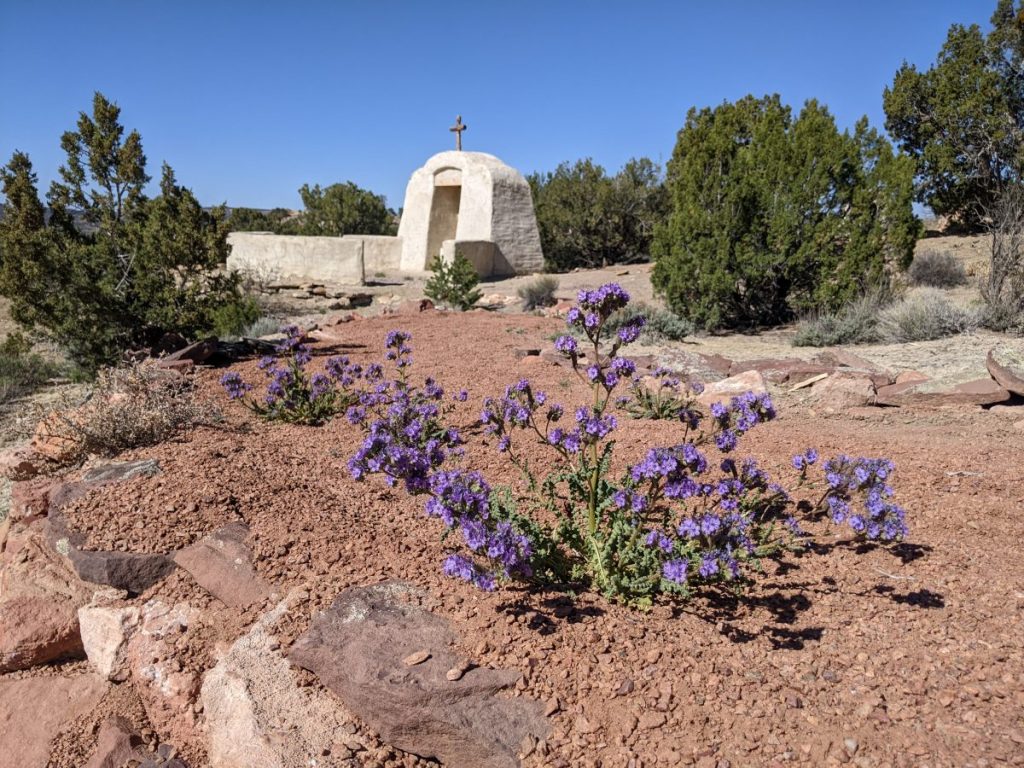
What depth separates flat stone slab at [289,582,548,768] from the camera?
2121 mm

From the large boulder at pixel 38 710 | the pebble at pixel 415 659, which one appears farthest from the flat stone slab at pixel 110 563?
the pebble at pixel 415 659

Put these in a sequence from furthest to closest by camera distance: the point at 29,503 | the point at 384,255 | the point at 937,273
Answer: the point at 384,255 < the point at 937,273 < the point at 29,503

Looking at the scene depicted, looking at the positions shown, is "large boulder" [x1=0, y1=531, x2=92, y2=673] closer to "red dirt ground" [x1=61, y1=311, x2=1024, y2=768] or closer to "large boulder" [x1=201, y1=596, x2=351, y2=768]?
"red dirt ground" [x1=61, y1=311, x2=1024, y2=768]

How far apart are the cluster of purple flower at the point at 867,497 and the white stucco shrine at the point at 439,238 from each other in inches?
588

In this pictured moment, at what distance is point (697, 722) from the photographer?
2074mm

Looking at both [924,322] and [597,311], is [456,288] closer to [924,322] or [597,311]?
[924,322]

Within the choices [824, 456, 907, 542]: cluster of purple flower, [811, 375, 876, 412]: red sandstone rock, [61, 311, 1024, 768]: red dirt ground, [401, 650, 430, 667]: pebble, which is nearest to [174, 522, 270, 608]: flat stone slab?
[61, 311, 1024, 768]: red dirt ground

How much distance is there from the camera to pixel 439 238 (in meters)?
20.6

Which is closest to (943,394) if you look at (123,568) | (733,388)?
(733,388)

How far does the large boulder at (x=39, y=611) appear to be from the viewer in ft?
10.5

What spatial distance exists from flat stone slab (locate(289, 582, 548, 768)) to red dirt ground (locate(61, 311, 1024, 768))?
0.08 m

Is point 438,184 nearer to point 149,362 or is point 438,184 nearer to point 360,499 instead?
point 149,362

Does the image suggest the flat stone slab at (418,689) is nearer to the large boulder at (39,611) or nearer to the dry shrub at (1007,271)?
the large boulder at (39,611)

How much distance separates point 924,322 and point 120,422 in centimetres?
864
